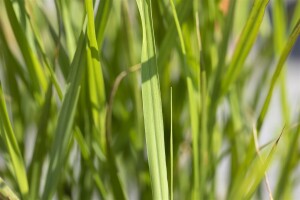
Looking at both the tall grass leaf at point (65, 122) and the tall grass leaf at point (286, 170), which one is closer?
the tall grass leaf at point (65, 122)

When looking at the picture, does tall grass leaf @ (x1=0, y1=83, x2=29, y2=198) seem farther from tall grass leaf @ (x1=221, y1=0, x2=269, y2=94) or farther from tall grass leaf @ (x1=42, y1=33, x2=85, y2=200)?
tall grass leaf @ (x1=221, y1=0, x2=269, y2=94)

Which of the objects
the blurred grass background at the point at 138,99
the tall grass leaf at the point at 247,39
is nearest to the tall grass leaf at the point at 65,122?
the blurred grass background at the point at 138,99

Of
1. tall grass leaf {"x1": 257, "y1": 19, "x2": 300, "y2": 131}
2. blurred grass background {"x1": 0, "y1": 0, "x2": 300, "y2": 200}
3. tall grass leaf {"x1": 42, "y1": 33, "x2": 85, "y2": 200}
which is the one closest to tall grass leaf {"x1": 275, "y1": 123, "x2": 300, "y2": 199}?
blurred grass background {"x1": 0, "y1": 0, "x2": 300, "y2": 200}

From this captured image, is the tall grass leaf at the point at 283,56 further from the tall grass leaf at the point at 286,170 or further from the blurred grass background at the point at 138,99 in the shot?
the tall grass leaf at the point at 286,170

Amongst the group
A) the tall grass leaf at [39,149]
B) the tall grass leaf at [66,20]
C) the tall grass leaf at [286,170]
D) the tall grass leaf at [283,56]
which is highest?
the tall grass leaf at [66,20]

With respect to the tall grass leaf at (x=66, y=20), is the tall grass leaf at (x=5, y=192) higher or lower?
lower

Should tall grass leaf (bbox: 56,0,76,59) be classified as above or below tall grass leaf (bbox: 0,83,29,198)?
above

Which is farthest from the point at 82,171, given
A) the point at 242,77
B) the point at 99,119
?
the point at 242,77

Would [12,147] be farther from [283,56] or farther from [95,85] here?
[283,56]
